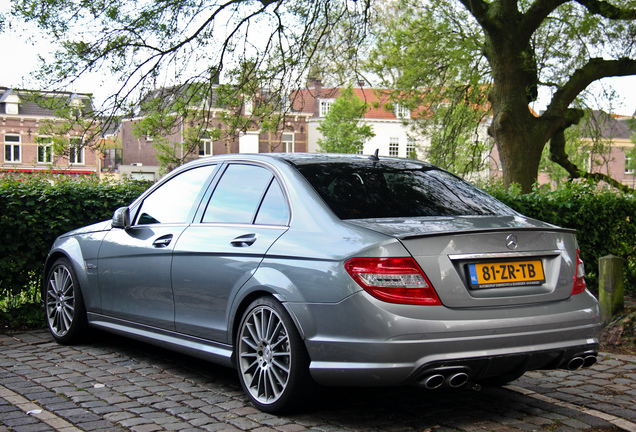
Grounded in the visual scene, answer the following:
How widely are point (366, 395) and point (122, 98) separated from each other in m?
10.1

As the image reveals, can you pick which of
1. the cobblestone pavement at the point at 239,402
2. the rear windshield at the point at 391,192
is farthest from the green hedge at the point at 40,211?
the rear windshield at the point at 391,192

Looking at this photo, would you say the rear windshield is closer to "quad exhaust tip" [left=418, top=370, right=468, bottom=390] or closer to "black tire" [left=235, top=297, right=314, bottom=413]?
"black tire" [left=235, top=297, right=314, bottom=413]

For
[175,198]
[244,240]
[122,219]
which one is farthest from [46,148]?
[244,240]

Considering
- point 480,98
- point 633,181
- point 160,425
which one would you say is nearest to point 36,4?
point 160,425

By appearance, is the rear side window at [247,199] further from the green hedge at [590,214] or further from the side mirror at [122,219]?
the green hedge at [590,214]

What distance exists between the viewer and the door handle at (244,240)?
14.7 ft

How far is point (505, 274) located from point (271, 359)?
4.80ft

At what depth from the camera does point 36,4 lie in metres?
11.9

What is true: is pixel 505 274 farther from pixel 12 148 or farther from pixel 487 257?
pixel 12 148

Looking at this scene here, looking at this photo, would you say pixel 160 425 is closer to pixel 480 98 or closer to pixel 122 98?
pixel 122 98

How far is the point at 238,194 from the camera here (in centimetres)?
493

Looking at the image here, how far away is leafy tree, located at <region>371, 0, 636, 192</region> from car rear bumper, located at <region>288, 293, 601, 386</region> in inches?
405

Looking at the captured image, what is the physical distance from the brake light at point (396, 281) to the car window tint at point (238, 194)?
122 cm

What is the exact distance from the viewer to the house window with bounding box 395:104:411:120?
22.7 metres
